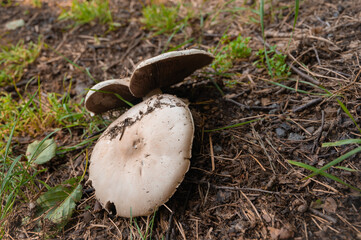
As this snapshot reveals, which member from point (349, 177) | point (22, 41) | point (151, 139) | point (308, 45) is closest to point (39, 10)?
point (22, 41)

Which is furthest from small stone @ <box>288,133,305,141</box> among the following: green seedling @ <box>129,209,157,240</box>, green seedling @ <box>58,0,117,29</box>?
green seedling @ <box>58,0,117,29</box>

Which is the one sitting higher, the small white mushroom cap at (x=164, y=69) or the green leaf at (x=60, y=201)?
the small white mushroom cap at (x=164, y=69)

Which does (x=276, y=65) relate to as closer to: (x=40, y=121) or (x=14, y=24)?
(x=40, y=121)

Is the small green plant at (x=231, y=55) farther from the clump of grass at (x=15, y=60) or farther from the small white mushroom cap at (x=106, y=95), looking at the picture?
the clump of grass at (x=15, y=60)

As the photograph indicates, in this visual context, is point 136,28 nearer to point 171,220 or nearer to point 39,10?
point 39,10

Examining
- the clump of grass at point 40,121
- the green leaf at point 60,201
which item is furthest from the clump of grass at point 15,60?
the green leaf at point 60,201

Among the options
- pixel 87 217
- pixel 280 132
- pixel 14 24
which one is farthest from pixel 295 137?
pixel 14 24
